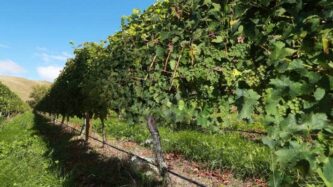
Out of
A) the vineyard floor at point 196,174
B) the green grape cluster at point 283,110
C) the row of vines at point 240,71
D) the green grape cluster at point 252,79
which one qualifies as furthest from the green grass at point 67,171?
the green grape cluster at point 283,110

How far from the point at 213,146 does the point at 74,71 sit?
24.0ft

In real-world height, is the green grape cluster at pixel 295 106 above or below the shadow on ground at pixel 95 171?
Answer: above

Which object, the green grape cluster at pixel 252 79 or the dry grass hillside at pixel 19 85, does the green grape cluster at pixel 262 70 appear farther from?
the dry grass hillside at pixel 19 85

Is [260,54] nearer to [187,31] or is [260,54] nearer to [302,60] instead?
[302,60]

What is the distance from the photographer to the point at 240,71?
3.83 meters

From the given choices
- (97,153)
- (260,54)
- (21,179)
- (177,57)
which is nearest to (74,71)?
(97,153)

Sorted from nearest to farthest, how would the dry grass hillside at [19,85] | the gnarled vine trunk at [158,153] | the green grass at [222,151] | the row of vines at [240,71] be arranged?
1. the row of vines at [240,71]
2. the gnarled vine trunk at [158,153]
3. the green grass at [222,151]
4. the dry grass hillside at [19,85]

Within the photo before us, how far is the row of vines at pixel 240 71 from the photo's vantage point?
2070 mm

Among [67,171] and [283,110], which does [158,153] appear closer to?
[67,171]

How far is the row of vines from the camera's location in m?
2.07

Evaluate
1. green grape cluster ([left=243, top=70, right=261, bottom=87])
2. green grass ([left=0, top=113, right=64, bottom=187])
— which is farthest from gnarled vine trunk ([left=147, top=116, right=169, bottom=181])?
green grape cluster ([left=243, top=70, right=261, bottom=87])

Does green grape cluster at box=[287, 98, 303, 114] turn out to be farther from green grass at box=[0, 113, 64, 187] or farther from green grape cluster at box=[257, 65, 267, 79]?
green grass at box=[0, 113, 64, 187]

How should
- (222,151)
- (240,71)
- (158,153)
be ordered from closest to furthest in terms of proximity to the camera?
(240,71)
(158,153)
(222,151)

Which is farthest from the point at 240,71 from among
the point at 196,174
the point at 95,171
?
the point at 95,171
